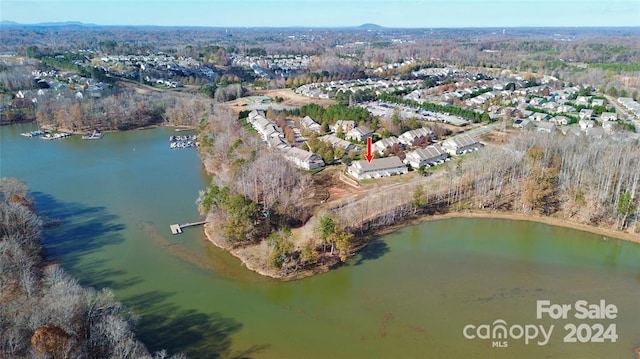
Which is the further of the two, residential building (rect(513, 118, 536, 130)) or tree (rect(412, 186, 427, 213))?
residential building (rect(513, 118, 536, 130))

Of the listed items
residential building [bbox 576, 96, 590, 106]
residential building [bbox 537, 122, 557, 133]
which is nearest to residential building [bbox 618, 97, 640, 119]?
residential building [bbox 576, 96, 590, 106]

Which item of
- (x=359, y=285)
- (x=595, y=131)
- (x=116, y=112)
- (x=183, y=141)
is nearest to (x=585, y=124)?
(x=595, y=131)

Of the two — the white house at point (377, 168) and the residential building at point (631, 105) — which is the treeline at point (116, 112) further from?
the residential building at point (631, 105)

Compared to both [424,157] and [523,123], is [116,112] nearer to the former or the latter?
[424,157]

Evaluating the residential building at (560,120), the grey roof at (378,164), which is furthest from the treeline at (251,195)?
the residential building at (560,120)

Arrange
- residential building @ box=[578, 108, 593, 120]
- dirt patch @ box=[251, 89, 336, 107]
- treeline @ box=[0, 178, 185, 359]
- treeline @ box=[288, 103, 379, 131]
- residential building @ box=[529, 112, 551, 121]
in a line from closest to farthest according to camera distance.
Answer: treeline @ box=[0, 178, 185, 359], treeline @ box=[288, 103, 379, 131], residential building @ box=[578, 108, 593, 120], residential building @ box=[529, 112, 551, 121], dirt patch @ box=[251, 89, 336, 107]

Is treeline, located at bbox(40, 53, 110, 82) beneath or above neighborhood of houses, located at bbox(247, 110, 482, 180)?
above

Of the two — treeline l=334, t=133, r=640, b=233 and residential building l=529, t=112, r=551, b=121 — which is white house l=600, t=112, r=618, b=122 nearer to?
residential building l=529, t=112, r=551, b=121
